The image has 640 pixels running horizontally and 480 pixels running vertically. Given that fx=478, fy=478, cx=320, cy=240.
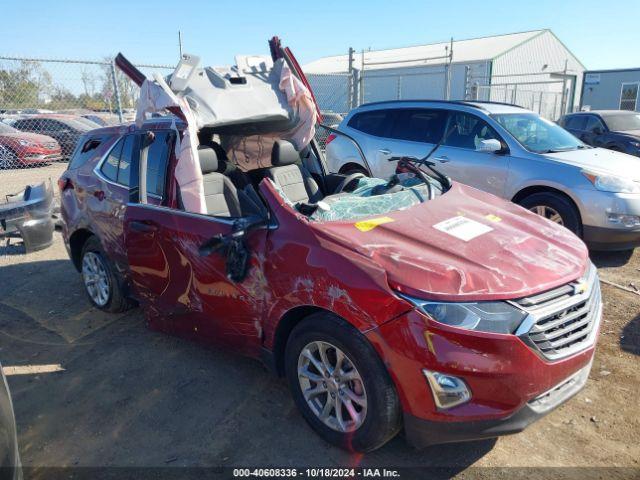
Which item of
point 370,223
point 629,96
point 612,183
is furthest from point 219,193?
point 629,96

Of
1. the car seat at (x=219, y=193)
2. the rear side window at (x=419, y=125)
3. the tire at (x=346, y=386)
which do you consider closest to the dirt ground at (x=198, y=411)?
the tire at (x=346, y=386)

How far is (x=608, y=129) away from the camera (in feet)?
39.2

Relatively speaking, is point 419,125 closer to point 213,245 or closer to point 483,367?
point 213,245

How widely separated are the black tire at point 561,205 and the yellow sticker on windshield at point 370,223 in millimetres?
3635

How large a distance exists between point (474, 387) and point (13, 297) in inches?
195

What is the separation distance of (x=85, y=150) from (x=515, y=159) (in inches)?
197

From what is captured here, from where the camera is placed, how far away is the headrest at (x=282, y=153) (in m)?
4.18

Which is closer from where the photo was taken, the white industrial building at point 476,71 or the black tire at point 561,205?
the black tire at point 561,205

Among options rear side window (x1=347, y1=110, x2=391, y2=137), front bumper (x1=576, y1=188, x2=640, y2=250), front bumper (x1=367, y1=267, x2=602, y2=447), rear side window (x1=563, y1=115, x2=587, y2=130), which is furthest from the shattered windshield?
rear side window (x1=563, y1=115, x2=587, y2=130)

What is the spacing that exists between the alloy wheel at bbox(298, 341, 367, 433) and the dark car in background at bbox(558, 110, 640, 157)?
11.5m

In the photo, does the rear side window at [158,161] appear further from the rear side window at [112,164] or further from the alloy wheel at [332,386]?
the alloy wheel at [332,386]

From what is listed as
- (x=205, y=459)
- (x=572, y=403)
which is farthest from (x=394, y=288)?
(x=572, y=403)

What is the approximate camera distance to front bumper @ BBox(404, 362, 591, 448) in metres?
2.22

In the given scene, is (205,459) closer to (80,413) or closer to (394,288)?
(80,413)
